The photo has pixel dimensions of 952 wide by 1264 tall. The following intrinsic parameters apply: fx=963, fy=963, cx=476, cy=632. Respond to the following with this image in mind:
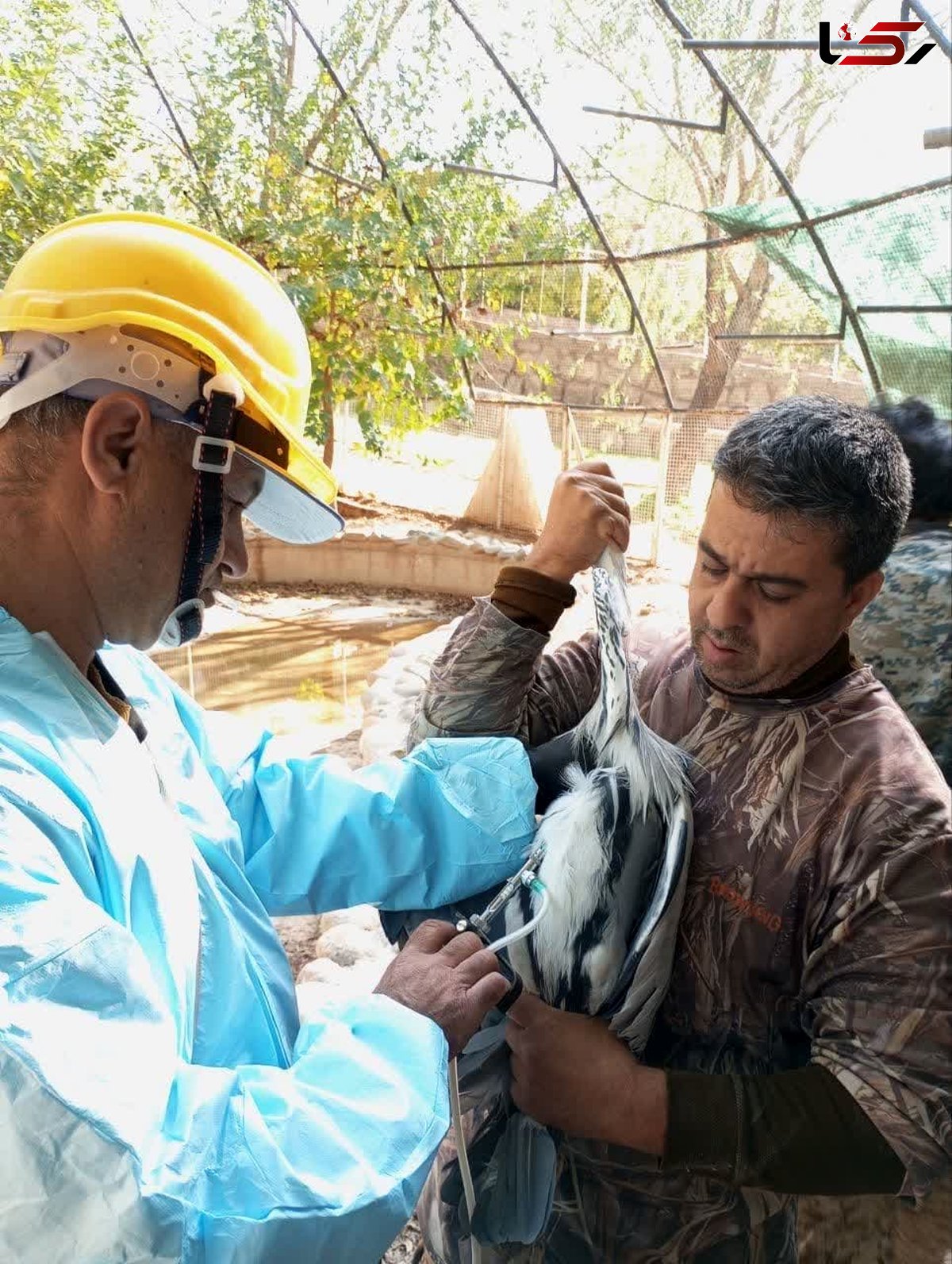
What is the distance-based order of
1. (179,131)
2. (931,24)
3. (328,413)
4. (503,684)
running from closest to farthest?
(503,684) < (931,24) < (179,131) < (328,413)

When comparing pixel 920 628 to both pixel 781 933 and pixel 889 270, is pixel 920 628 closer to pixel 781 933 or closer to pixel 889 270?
pixel 781 933

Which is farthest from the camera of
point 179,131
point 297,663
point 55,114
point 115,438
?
point 179,131

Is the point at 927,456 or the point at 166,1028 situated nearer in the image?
the point at 166,1028

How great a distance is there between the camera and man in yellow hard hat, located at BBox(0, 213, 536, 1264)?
938mm

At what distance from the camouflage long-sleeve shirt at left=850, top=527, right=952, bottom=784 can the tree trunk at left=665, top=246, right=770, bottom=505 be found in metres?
6.42

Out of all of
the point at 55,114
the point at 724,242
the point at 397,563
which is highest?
the point at 55,114

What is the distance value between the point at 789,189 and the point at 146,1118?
293 inches

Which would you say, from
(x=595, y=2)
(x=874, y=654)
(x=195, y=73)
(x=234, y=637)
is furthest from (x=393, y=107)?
(x=874, y=654)

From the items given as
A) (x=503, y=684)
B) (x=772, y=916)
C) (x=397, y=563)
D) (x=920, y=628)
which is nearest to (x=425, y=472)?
(x=397, y=563)

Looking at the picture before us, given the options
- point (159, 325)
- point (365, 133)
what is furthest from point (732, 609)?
point (365, 133)

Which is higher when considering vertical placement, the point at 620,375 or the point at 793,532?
the point at 620,375

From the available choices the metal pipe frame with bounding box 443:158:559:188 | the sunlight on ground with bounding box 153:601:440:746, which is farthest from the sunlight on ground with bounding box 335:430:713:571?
the metal pipe frame with bounding box 443:158:559:188

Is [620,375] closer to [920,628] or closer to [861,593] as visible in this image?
[920,628]

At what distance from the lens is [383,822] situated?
1701 mm
